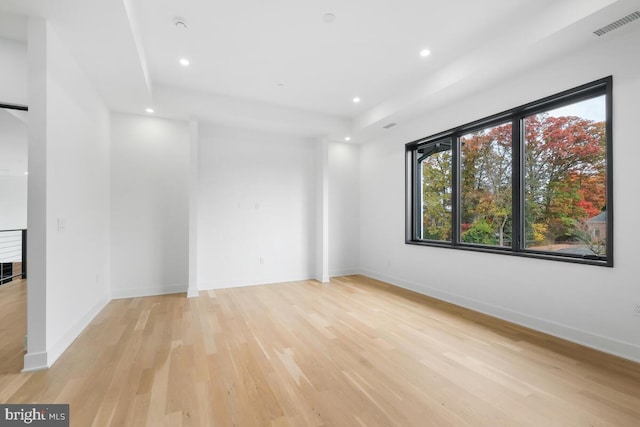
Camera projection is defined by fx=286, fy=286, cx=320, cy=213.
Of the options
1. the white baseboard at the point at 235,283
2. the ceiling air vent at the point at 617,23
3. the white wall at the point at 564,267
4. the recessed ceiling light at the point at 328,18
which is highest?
the recessed ceiling light at the point at 328,18

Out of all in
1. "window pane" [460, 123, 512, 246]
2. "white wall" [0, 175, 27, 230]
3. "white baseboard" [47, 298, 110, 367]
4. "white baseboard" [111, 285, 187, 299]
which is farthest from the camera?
"white wall" [0, 175, 27, 230]

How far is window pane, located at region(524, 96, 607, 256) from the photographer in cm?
273

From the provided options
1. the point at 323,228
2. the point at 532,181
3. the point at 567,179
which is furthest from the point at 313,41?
the point at 323,228

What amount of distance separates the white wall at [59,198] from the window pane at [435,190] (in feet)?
15.1

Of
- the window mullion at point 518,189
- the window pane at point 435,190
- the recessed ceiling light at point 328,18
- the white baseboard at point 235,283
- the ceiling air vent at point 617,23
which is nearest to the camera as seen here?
the ceiling air vent at point 617,23

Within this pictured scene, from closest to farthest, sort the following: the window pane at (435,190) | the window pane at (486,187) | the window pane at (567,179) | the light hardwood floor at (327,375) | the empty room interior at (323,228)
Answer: the light hardwood floor at (327,375)
the empty room interior at (323,228)
the window pane at (567,179)
the window pane at (486,187)
the window pane at (435,190)

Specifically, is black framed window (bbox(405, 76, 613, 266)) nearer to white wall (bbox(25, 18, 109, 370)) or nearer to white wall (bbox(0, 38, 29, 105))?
white wall (bbox(25, 18, 109, 370))

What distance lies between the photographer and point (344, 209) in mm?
5953

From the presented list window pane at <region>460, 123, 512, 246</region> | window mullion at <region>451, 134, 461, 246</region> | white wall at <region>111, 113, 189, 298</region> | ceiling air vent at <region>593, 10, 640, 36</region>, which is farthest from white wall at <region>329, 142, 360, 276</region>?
ceiling air vent at <region>593, 10, 640, 36</region>

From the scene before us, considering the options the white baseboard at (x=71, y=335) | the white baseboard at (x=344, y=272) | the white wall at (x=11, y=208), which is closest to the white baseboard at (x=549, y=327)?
the white baseboard at (x=344, y=272)

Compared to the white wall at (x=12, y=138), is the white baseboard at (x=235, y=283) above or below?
below

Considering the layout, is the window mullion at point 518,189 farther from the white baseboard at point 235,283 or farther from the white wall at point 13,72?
the white wall at point 13,72

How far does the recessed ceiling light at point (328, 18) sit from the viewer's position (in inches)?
103

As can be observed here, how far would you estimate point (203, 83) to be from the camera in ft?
12.9
